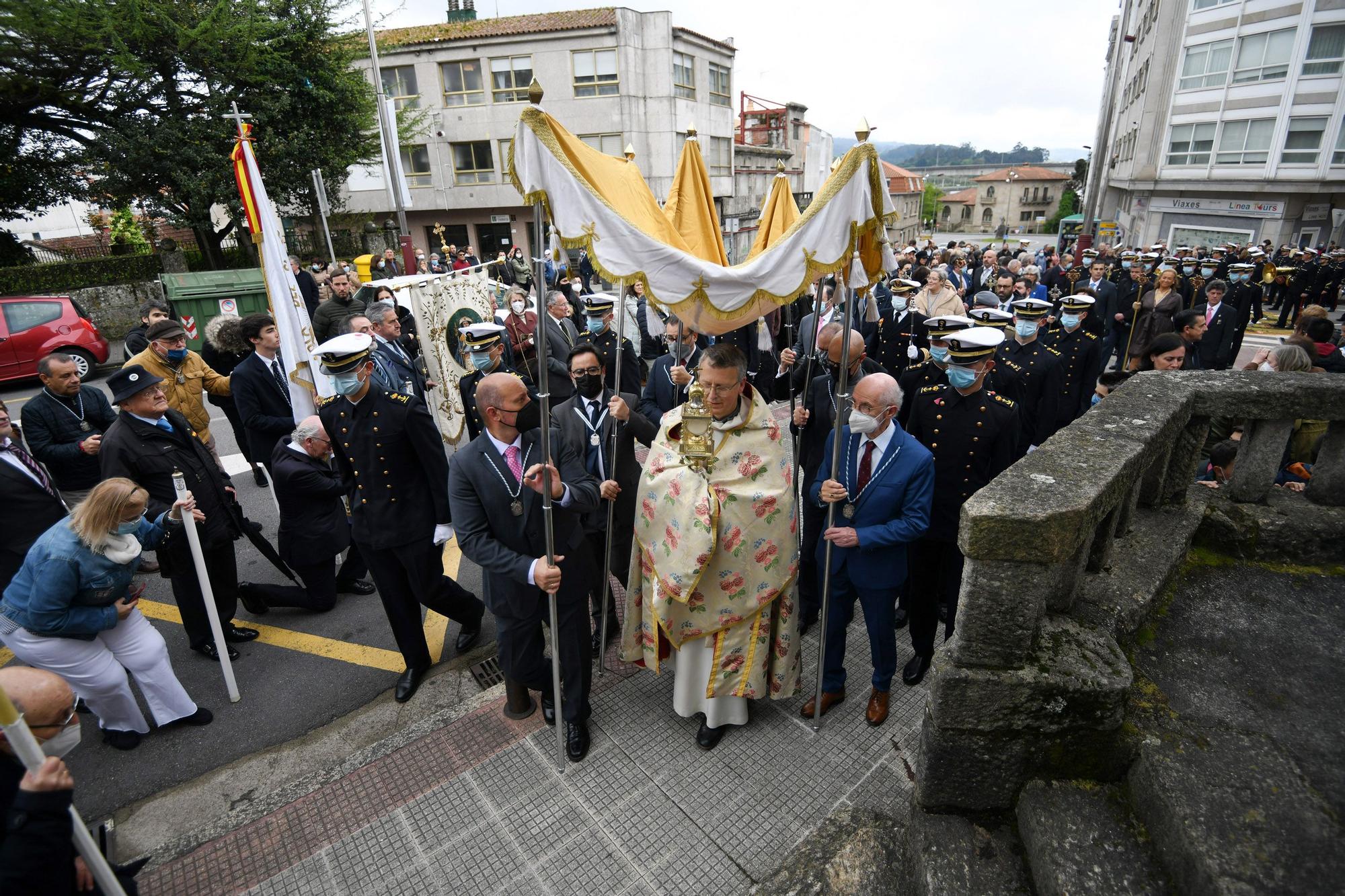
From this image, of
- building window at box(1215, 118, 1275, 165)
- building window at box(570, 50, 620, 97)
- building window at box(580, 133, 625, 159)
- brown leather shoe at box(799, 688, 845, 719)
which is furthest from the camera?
building window at box(580, 133, 625, 159)

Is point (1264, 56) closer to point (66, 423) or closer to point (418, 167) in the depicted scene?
point (418, 167)

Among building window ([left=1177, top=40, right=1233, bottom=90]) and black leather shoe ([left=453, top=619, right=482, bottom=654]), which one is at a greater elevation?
building window ([left=1177, top=40, right=1233, bottom=90])

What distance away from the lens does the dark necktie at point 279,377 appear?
6703 millimetres

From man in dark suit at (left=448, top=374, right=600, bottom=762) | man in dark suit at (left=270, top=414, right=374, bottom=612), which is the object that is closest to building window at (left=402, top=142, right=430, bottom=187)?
man in dark suit at (left=270, top=414, right=374, bottom=612)

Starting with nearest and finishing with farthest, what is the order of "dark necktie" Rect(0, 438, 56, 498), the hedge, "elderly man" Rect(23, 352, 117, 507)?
"dark necktie" Rect(0, 438, 56, 498)
"elderly man" Rect(23, 352, 117, 507)
the hedge

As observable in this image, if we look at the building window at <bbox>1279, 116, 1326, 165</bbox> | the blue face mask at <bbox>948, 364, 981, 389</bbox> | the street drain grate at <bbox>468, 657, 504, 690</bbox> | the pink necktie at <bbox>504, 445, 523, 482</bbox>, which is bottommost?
the street drain grate at <bbox>468, 657, 504, 690</bbox>

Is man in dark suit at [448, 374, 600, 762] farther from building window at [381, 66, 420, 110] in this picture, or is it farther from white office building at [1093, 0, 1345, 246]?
white office building at [1093, 0, 1345, 246]

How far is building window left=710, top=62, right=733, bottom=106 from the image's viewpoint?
33844mm

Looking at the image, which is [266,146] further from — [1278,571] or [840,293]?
[1278,571]

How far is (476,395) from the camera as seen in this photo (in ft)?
11.7

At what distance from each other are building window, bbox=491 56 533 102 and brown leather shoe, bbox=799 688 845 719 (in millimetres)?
32041

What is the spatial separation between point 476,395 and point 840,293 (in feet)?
9.04

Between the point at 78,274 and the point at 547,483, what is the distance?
73.3ft

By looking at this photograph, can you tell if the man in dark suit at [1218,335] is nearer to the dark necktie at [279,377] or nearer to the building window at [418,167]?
the dark necktie at [279,377]
